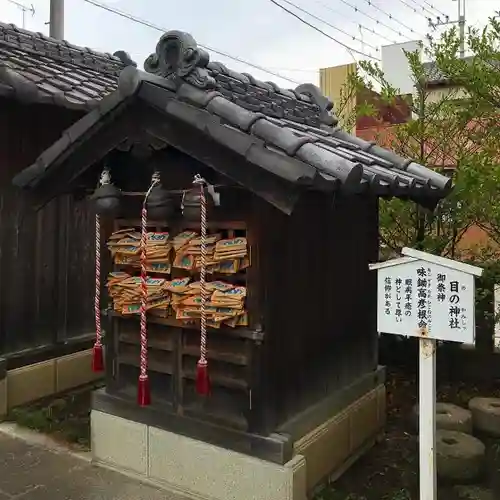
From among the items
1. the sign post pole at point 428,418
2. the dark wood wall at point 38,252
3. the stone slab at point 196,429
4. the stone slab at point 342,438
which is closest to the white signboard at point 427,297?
the sign post pole at point 428,418

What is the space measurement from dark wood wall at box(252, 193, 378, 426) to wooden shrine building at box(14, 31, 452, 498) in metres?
0.02

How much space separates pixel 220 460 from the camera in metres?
4.70

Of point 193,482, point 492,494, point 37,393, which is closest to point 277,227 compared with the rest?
point 193,482

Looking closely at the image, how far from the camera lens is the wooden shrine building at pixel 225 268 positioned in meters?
4.27

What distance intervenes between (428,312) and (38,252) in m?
5.33

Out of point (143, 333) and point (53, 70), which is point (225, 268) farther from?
point (53, 70)

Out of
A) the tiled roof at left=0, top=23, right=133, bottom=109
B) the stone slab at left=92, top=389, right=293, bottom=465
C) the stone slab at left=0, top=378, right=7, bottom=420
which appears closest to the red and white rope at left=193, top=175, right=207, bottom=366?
the stone slab at left=92, top=389, right=293, bottom=465

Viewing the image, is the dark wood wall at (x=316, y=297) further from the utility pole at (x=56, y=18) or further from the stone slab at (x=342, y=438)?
the utility pole at (x=56, y=18)

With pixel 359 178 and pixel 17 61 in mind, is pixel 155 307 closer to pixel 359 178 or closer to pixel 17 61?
pixel 359 178

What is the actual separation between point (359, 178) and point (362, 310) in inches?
92.1

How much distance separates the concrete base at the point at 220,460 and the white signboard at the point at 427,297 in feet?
4.87

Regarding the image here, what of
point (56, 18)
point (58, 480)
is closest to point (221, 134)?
point (58, 480)

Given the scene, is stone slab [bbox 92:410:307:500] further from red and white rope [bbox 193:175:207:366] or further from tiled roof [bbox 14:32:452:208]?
tiled roof [bbox 14:32:452:208]

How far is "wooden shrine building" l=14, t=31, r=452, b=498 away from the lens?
4.27 meters
